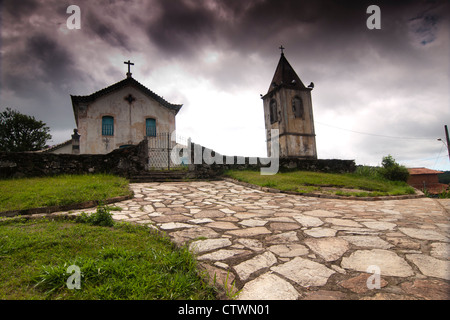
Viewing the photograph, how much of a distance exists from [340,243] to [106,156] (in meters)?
9.57

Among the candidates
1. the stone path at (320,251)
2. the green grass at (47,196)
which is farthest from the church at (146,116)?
the stone path at (320,251)

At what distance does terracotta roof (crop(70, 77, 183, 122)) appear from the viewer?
49.8 ft

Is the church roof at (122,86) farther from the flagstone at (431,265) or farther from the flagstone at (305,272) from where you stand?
the flagstone at (431,265)

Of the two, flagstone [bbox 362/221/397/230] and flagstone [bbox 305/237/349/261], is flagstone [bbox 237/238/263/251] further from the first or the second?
flagstone [bbox 362/221/397/230]

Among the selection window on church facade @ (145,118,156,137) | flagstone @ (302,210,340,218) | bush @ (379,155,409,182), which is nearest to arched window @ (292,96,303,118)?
bush @ (379,155,409,182)

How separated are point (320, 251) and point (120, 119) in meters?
17.2

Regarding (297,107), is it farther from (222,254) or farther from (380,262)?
(222,254)

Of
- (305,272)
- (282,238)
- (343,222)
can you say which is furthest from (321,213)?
(305,272)

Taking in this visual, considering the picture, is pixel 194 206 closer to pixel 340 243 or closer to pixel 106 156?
pixel 340 243

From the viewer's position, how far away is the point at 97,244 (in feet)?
7.20

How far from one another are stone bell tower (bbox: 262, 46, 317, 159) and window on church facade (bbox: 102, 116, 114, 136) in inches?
516

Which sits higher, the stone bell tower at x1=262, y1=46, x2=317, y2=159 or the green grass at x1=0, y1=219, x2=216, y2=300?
the stone bell tower at x1=262, y1=46, x2=317, y2=159
